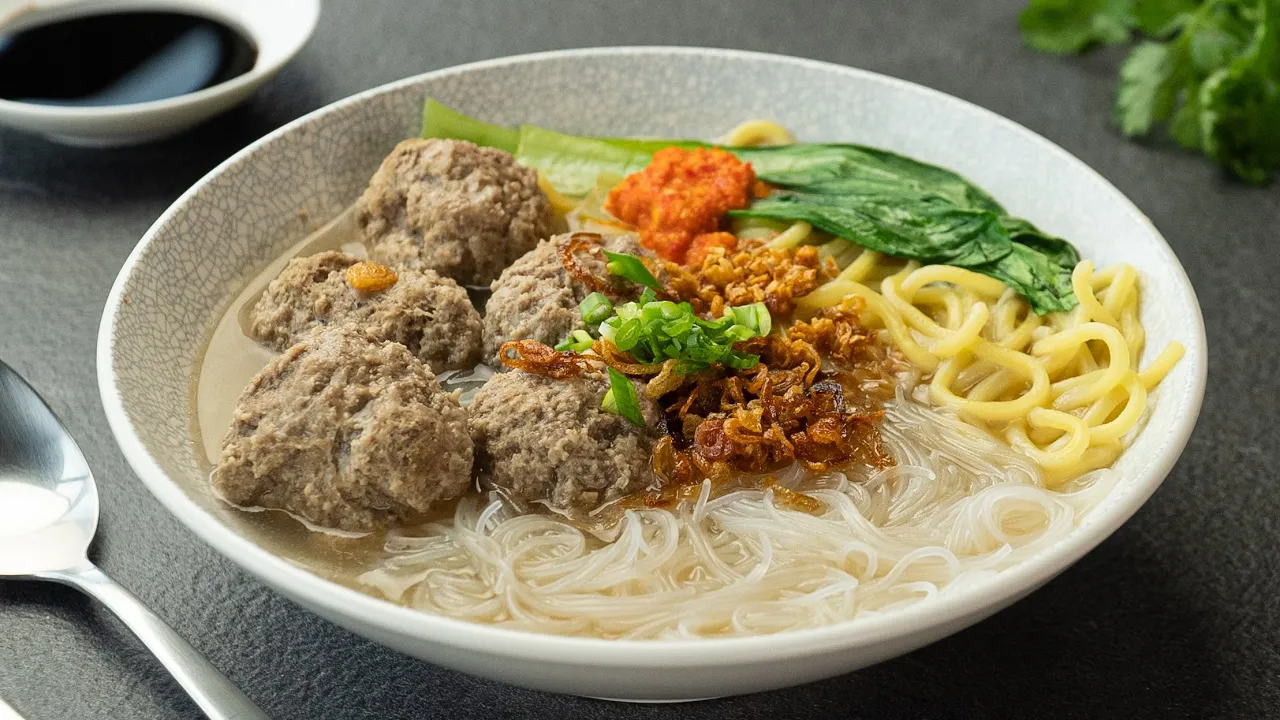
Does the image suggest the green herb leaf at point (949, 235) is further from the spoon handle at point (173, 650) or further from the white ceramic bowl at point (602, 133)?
the spoon handle at point (173, 650)

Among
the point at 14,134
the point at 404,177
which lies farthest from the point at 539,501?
the point at 14,134

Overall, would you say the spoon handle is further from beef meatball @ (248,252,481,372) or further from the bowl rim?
the bowl rim

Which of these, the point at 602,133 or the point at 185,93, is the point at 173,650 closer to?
the point at 602,133

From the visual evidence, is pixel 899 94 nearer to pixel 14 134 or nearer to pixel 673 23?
pixel 673 23

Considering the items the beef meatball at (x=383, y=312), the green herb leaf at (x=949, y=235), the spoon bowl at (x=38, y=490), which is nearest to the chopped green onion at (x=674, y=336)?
the beef meatball at (x=383, y=312)

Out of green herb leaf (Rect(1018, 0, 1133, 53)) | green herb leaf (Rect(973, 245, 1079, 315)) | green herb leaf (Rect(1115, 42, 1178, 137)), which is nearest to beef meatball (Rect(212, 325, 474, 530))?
green herb leaf (Rect(973, 245, 1079, 315))

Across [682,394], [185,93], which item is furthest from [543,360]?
[185,93]
